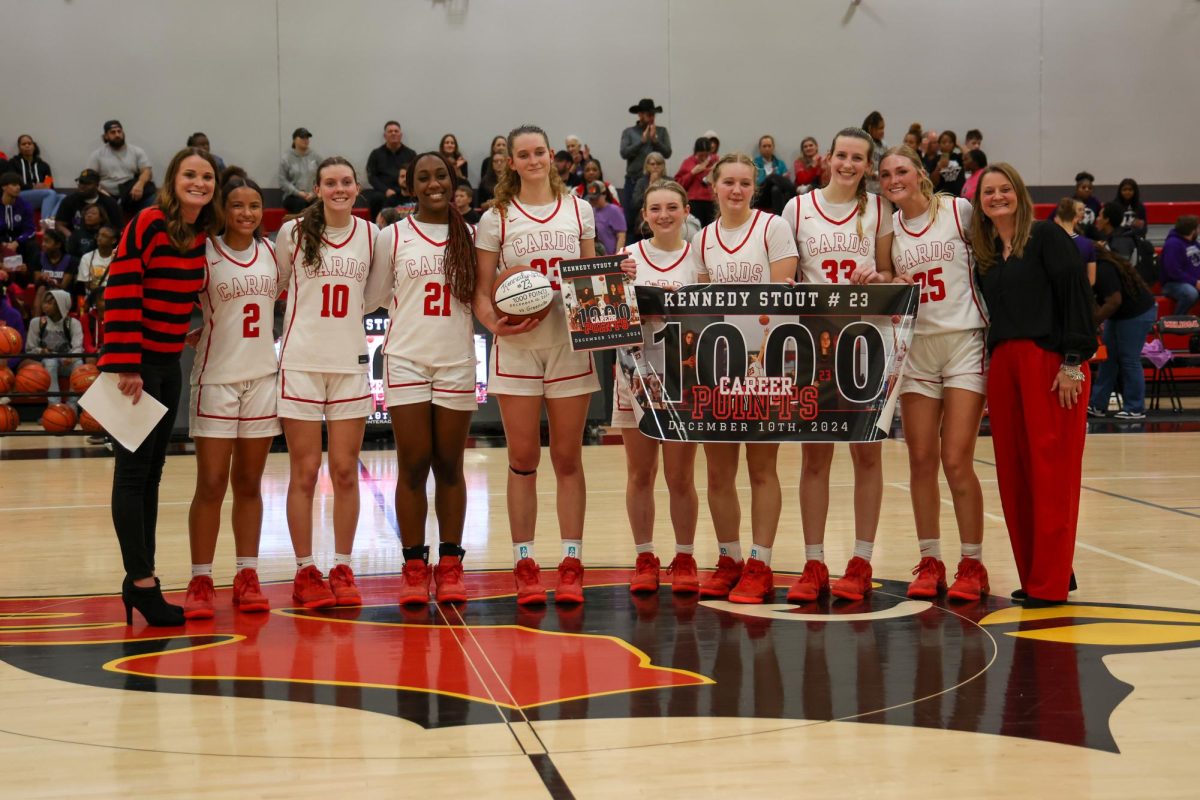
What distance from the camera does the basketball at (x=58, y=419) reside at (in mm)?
11461

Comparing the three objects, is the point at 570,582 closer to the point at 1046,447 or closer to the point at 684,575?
the point at 684,575

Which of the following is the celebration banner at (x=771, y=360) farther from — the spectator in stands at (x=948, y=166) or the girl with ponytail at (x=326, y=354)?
the spectator in stands at (x=948, y=166)

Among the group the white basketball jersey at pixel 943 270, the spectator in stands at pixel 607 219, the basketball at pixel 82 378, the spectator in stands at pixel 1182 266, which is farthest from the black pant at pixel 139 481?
the spectator in stands at pixel 1182 266

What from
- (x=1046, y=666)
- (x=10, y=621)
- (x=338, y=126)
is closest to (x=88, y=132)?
(x=338, y=126)

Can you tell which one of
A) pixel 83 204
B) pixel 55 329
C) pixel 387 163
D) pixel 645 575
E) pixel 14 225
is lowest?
pixel 645 575

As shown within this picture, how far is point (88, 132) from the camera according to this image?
16594mm

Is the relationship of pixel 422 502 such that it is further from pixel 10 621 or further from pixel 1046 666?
pixel 1046 666

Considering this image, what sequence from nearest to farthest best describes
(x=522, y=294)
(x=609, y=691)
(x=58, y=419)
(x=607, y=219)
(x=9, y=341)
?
(x=609, y=691)
(x=522, y=294)
(x=58, y=419)
(x=9, y=341)
(x=607, y=219)

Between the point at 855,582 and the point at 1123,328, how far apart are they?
8.55 metres

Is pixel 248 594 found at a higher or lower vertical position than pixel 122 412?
lower

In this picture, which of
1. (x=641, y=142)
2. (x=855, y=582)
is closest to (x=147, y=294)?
(x=855, y=582)

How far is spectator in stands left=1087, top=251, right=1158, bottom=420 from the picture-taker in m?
12.4

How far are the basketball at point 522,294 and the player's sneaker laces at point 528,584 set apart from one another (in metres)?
1.01

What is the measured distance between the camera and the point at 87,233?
1423cm
